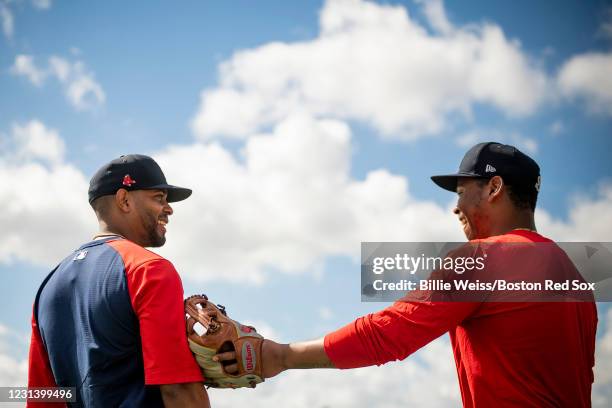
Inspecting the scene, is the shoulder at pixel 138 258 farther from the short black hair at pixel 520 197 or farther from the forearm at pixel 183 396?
the short black hair at pixel 520 197

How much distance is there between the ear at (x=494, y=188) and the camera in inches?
235

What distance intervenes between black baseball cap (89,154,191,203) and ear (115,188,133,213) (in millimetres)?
39

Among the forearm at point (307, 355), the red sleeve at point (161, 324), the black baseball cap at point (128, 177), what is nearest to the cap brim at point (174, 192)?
the black baseball cap at point (128, 177)

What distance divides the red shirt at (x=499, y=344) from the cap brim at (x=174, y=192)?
2.28 m

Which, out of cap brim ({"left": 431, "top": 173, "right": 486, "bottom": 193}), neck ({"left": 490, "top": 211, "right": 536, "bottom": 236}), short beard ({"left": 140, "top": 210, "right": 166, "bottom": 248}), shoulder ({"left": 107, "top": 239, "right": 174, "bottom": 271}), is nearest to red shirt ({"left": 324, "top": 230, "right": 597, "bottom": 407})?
neck ({"left": 490, "top": 211, "right": 536, "bottom": 236})

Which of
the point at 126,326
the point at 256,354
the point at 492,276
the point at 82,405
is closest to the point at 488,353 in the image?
the point at 492,276

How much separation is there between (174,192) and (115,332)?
1.94m

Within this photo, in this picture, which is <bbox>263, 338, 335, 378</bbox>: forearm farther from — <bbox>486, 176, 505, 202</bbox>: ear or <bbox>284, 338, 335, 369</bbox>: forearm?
<bbox>486, 176, 505, 202</bbox>: ear

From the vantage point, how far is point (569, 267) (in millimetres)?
5555

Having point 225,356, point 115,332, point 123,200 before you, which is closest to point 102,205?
point 123,200

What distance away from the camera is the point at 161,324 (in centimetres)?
534

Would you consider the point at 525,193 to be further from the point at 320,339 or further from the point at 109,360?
the point at 109,360

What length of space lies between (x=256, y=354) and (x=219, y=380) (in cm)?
39

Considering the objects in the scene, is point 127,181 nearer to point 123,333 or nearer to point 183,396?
point 123,333
